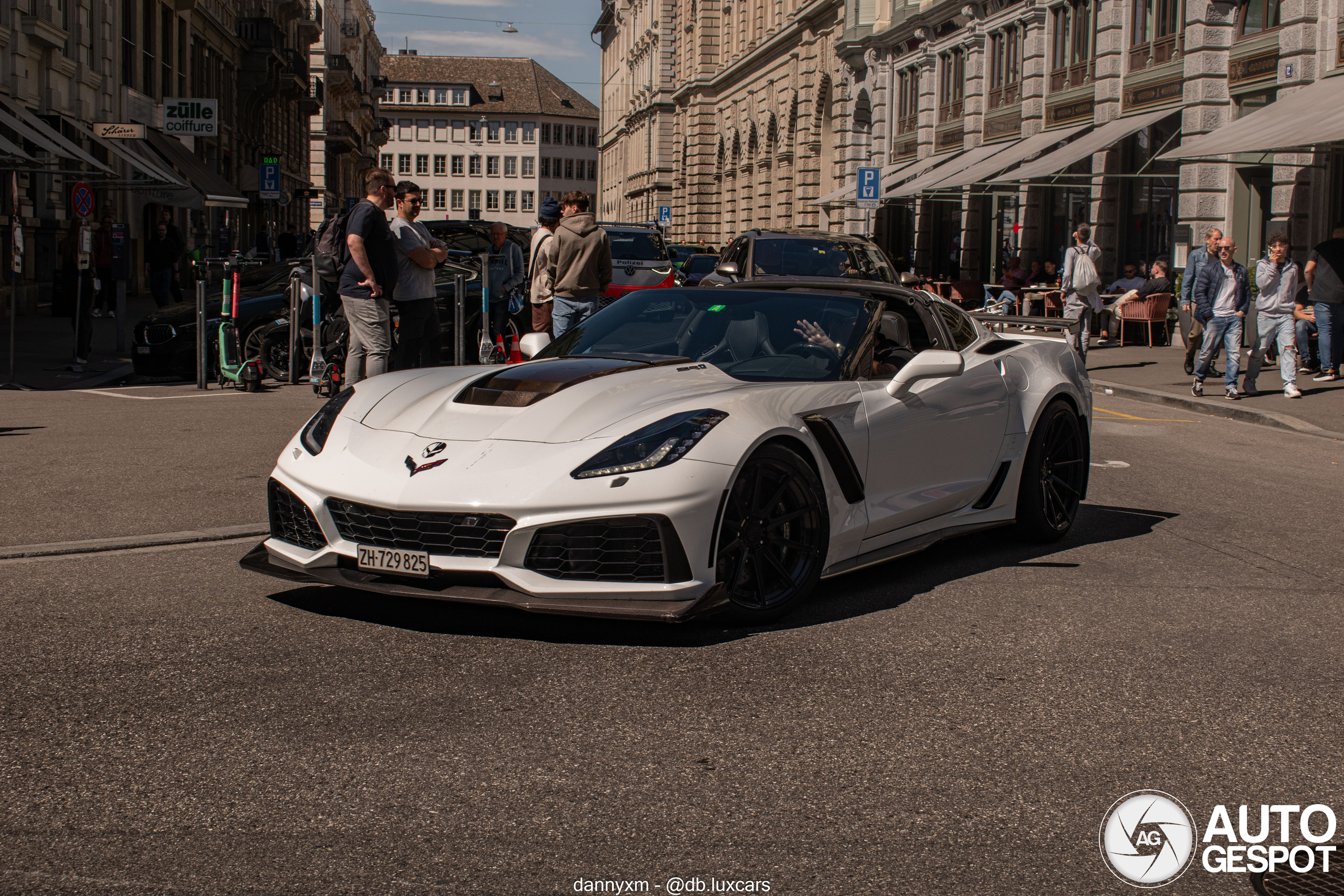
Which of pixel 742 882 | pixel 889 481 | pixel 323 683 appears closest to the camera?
pixel 742 882

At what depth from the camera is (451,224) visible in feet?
64.4

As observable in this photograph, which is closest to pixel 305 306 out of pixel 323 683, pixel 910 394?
pixel 910 394

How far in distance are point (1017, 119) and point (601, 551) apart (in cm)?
2970

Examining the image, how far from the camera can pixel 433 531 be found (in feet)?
16.5

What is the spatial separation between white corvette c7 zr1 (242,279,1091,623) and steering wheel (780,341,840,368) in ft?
0.04

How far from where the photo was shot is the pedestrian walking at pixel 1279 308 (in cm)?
1641

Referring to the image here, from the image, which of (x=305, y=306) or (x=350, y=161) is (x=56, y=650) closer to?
(x=305, y=306)

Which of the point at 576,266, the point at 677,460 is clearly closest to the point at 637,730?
the point at 677,460

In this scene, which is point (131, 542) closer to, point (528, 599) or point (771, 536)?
point (528, 599)

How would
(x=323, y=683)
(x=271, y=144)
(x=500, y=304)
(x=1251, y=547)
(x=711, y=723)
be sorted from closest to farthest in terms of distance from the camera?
1. (x=711, y=723)
2. (x=323, y=683)
3. (x=1251, y=547)
4. (x=500, y=304)
5. (x=271, y=144)

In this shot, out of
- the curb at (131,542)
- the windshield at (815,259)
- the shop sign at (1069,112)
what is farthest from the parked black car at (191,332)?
the shop sign at (1069,112)

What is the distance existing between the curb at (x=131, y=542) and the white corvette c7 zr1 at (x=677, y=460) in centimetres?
132

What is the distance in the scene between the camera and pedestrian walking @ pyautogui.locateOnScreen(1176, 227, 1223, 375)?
16953mm

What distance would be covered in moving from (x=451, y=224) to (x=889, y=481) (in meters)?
14.3
